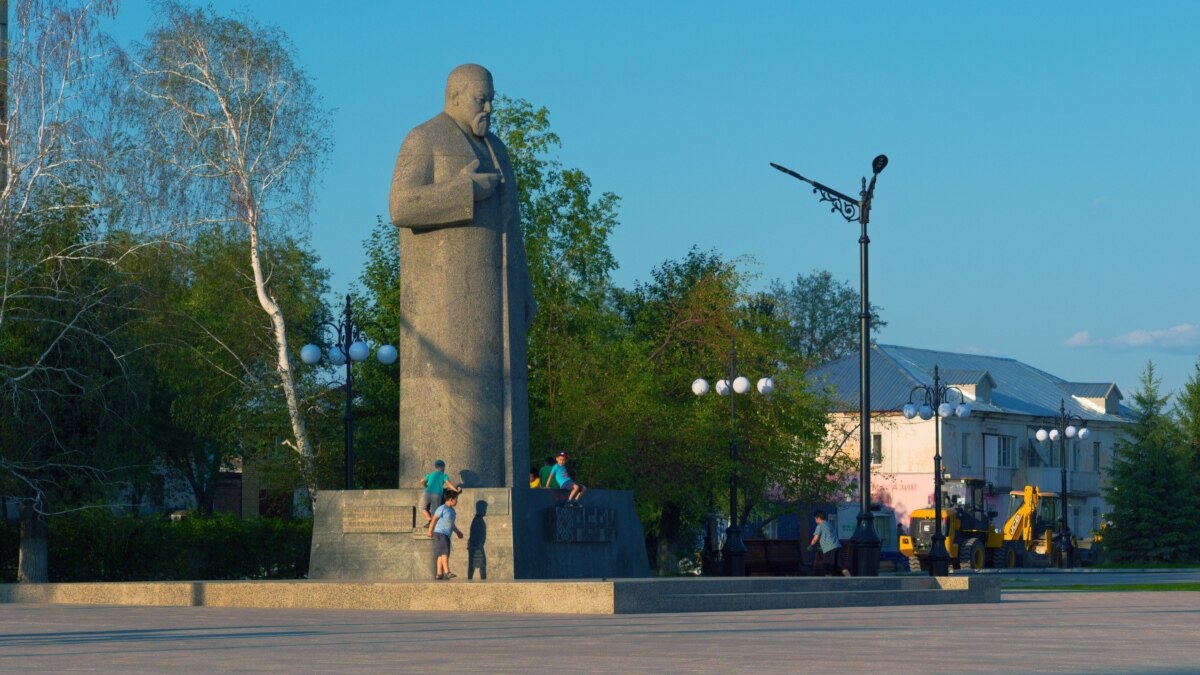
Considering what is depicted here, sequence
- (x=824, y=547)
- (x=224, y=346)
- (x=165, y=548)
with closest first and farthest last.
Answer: (x=824, y=547) < (x=165, y=548) < (x=224, y=346)

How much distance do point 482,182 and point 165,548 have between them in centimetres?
1691

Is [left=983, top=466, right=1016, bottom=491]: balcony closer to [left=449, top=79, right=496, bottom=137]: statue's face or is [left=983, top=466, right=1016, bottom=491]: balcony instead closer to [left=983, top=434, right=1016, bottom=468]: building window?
[left=983, top=434, right=1016, bottom=468]: building window

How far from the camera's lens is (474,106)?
23.1m

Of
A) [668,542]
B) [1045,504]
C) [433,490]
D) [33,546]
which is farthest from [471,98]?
[1045,504]

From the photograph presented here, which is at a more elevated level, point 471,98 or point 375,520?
point 471,98

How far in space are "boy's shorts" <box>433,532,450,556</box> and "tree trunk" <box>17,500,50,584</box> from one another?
15388 mm

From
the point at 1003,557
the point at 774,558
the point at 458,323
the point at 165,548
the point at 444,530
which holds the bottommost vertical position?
the point at 1003,557

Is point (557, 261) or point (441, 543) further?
point (557, 261)

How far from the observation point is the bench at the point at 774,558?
128 ft

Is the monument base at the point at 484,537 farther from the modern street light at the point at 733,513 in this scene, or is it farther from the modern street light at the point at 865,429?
the modern street light at the point at 733,513

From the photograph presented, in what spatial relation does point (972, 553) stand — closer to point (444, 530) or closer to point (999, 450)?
point (999, 450)

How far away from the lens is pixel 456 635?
15.3m

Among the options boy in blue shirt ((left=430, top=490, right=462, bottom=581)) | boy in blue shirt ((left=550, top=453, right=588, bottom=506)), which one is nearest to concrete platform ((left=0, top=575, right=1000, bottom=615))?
boy in blue shirt ((left=430, top=490, right=462, bottom=581))

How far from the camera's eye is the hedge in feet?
118
